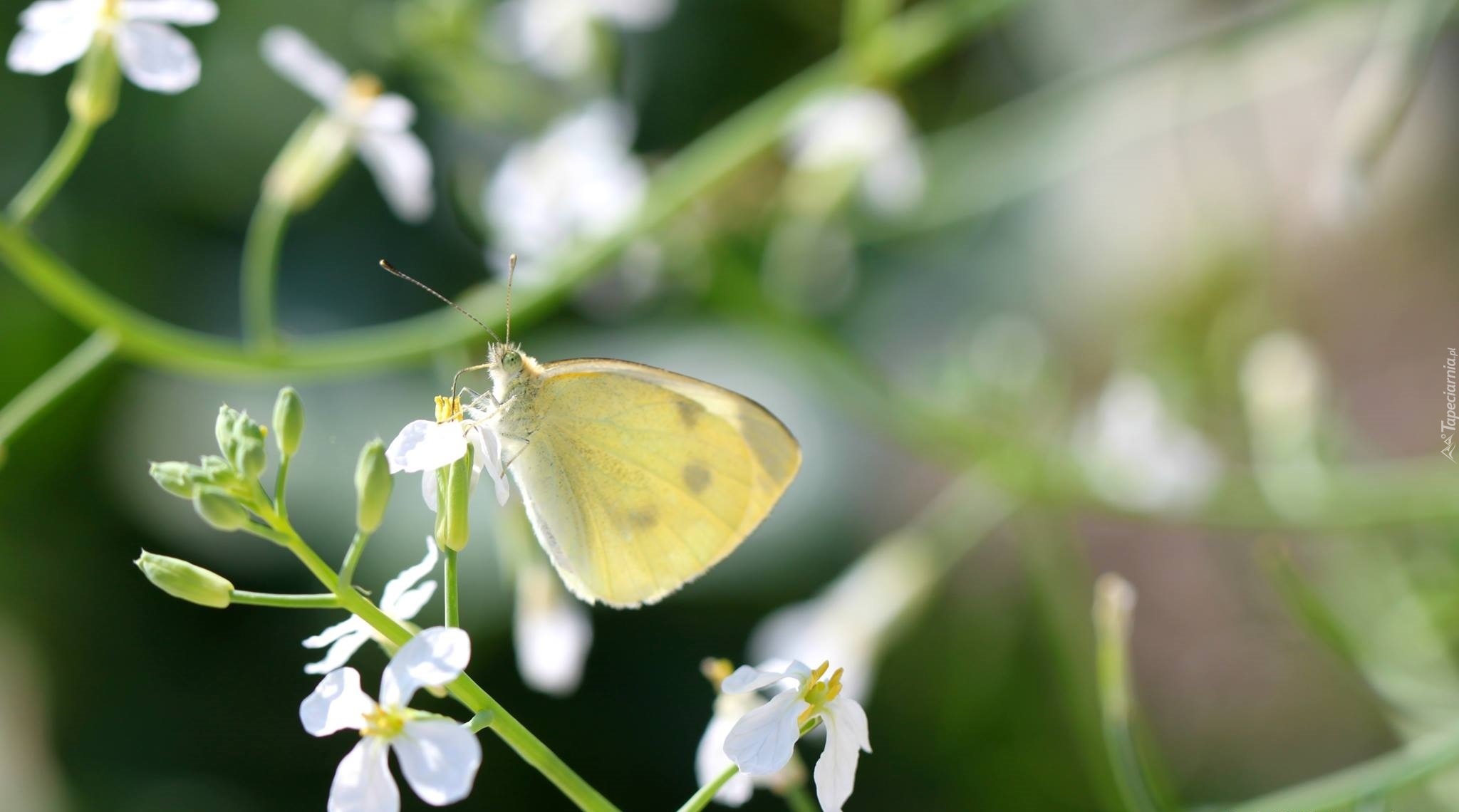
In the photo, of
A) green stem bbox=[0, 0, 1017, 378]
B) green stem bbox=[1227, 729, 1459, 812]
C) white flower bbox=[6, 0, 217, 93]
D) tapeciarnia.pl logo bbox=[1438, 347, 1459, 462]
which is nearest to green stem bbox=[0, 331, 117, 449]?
green stem bbox=[0, 0, 1017, 378]

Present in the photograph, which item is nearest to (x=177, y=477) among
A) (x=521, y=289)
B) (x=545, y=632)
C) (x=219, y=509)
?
(x=219, y=509)

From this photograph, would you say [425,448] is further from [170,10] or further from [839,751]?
[170,10]

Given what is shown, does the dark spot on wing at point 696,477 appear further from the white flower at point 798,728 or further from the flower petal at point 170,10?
the flower petal at point 170,10

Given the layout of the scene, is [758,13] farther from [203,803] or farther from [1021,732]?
[203,803]

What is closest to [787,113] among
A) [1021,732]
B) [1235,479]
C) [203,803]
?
[1235,479]

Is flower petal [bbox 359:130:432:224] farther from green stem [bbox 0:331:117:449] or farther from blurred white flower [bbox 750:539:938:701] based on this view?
blurred white flower [bbox 750:539:938:701]

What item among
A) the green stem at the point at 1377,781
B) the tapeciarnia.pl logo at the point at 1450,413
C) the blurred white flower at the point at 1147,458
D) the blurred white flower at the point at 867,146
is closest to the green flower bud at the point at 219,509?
the green stem at the point at 1377,781
